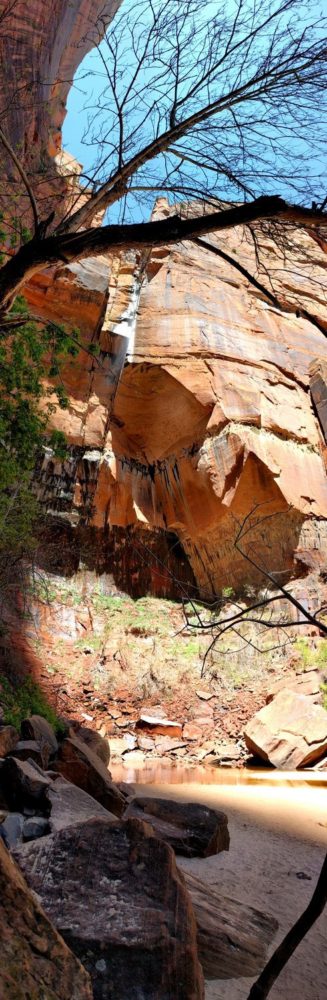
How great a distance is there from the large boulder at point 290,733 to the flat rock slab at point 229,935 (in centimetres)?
767

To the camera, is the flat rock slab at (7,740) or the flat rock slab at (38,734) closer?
the flat rock slab at (7,740)

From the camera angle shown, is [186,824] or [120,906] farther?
[186,824]

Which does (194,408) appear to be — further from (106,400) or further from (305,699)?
(305,699)

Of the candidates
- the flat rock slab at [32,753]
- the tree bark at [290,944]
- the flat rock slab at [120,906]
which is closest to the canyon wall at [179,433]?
the flat rock slab at [32,753]

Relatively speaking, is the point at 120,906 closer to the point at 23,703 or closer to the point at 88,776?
the point at 88,776

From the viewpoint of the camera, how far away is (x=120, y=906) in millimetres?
1879

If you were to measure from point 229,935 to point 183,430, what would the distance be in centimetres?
1576

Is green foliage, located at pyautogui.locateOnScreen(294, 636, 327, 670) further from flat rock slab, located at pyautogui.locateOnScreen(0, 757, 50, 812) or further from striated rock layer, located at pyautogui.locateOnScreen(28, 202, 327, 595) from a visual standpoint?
flat rock slab, located at pyautogui.locateOnScreen(0, 757, 50, 812)

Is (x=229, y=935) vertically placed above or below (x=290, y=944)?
below

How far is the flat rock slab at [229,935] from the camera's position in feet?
7.59

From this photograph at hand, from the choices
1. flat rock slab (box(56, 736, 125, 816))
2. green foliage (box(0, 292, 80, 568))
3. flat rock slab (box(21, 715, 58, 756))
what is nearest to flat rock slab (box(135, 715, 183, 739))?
green foliage (box(0, 292, 80, 568))

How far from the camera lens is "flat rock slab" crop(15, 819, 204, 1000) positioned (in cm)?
167

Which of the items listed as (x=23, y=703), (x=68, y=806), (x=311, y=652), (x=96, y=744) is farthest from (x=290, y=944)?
(x=311, y=652)

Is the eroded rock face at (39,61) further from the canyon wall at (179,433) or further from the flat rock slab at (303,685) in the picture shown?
the flat rock slab at (303,685)
